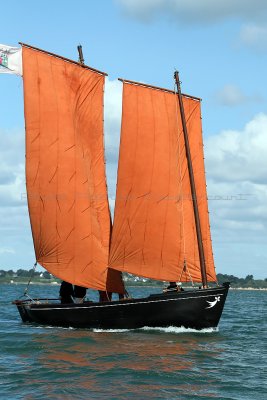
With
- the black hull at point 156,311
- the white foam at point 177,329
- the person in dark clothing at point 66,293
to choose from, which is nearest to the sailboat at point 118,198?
the black hull at point 156,311

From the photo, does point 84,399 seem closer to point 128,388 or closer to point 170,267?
point 128,388

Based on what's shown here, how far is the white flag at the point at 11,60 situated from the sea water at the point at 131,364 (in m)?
12.7

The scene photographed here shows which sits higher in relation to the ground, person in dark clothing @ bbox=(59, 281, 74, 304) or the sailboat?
the sailboat

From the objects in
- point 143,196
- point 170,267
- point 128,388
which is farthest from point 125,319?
point 128,388

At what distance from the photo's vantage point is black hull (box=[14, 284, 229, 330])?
35.9 metres

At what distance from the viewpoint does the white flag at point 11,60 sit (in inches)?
1553

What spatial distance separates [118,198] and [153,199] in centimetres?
166

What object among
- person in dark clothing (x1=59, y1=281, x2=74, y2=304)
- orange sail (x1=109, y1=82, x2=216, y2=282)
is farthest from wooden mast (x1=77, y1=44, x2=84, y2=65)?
person in dark clothing (x1=59, y1=281, x2=74, y2=304)

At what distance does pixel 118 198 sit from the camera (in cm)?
3778

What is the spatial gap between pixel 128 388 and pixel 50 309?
17263mm

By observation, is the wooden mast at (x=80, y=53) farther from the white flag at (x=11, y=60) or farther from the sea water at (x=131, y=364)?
the sea water at (x=131, y=364)

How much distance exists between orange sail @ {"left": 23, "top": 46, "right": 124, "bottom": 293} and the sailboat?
0.16 feet

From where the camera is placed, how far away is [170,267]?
37.8 metres

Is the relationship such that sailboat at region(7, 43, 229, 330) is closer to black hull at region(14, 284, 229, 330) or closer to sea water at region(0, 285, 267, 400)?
black hull at region(14, 284, 229, 330)
